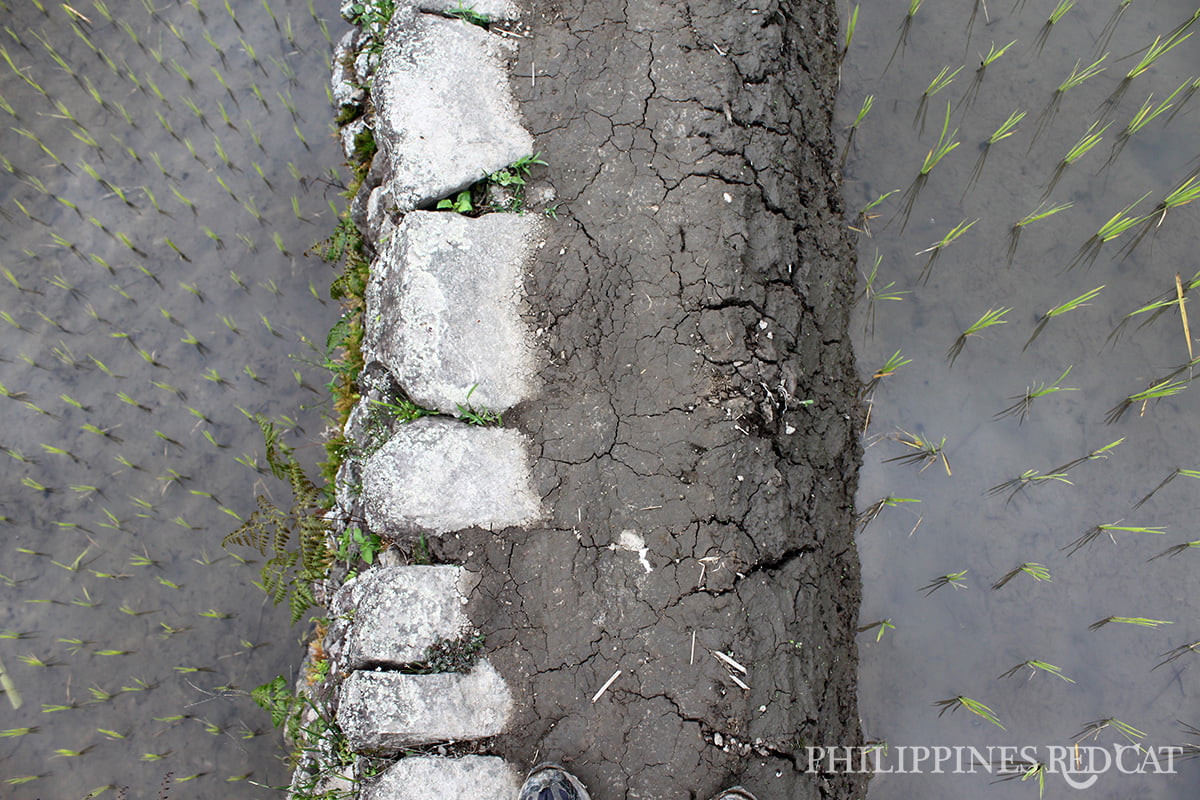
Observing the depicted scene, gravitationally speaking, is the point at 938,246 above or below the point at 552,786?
above

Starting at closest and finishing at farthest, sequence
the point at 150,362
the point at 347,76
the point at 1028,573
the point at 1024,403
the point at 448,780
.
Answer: the point at 448,780
the point at 1028,573
the point at 1024,403
the point at 150,362
the point at 347,76

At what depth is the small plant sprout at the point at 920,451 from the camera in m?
2.76

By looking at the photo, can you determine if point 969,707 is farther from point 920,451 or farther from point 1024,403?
point 1024,403

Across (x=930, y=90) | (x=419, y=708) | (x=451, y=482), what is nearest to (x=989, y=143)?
(x=930, y=90)

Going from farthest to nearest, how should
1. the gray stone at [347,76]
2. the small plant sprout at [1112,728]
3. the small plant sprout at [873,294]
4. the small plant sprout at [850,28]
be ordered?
the gray stone at [347,76] < the small plant sprout at [850,28] < the small plant sprout at [873,294] < the small plant sprout at [1112,728]

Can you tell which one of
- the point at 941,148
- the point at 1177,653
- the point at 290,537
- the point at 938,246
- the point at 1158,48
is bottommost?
the point at 1177,653

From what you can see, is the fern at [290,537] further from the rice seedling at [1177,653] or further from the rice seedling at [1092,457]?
the rice seedling at [1177,653]

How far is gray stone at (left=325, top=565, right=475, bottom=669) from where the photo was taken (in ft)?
7.95

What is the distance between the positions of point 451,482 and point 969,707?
215 cm

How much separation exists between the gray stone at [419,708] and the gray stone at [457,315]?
3.24 ft

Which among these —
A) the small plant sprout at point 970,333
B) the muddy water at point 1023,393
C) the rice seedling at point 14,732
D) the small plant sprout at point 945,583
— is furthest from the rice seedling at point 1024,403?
the rice seedling at point 14,732

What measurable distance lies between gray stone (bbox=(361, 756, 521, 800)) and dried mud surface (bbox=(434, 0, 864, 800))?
3.1 inches

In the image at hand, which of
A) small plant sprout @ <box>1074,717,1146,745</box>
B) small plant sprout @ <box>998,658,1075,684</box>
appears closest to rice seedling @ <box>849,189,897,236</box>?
small plant sprout @ <box>998,658,1075,684</box>

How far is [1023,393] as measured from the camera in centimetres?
Answer: 277
